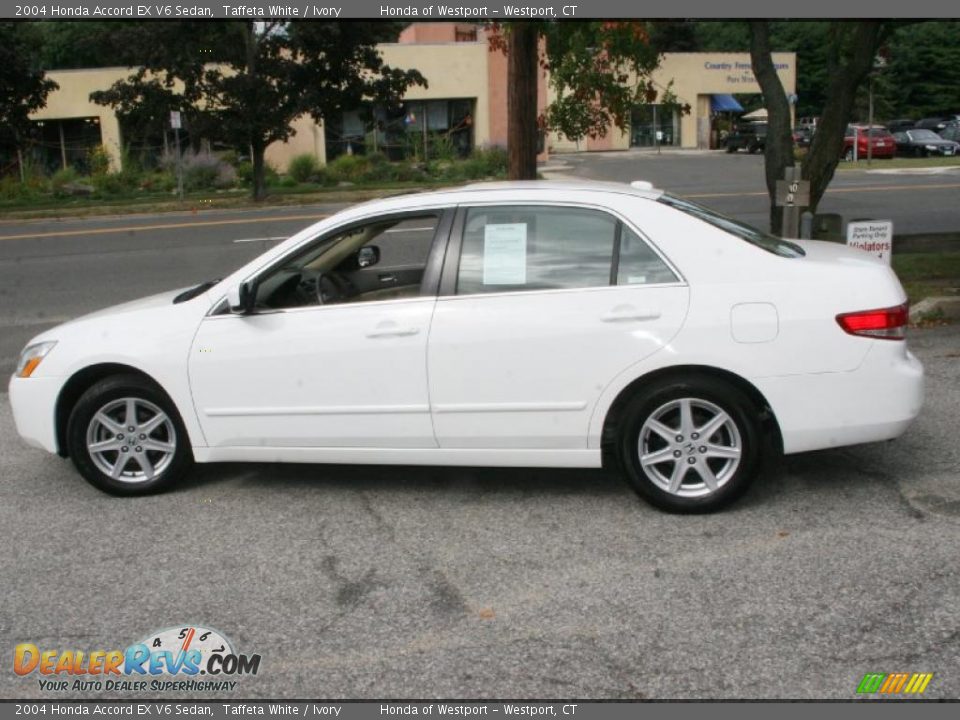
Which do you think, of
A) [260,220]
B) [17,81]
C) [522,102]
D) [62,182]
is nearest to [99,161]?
[62,182]

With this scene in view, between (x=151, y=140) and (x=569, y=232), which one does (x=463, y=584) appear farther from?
(x=151, y=140)

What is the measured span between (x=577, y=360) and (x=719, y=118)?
5666cm

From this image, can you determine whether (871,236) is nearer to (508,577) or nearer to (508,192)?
(508,192)

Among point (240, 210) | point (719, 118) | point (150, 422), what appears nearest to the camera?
point (150, 422)

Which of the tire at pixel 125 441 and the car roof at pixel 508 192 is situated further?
the tire at pixel 125 441

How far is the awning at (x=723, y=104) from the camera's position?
191ft

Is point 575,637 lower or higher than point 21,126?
lower

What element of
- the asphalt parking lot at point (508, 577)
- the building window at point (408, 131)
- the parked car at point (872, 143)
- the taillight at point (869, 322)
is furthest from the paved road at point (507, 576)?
the parked car at point (872, 143)

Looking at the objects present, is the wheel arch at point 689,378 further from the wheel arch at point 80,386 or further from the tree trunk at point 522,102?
the tree trunk at point 522,102

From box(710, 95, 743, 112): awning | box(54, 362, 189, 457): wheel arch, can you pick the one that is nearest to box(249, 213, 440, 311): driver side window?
box(54, 362, 189, 457): wheel arch

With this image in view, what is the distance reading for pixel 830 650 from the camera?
3762mm

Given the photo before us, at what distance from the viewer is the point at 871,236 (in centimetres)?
948

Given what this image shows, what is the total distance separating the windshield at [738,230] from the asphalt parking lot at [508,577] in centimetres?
120

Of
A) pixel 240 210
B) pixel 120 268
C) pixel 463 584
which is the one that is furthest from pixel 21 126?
pixel 463 584
